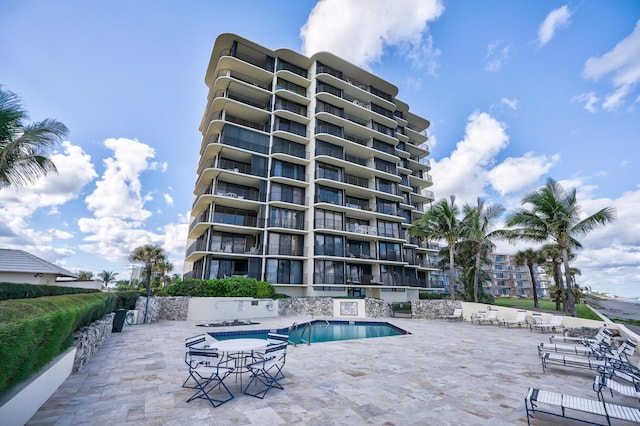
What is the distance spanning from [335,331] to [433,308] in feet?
29.5

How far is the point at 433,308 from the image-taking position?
19.9 m

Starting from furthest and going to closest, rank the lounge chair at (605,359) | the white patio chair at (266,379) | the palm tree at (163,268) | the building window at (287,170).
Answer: the palm tree at (163,268), the building window at (287,170), the lounge chair at (605,359), the white patio chair at (266,379)

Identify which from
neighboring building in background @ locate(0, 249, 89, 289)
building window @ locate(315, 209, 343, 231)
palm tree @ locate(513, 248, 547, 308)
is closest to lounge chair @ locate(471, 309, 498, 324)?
building window @ locate(315, 209, 343, 231)

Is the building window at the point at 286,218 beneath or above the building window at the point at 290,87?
beneath

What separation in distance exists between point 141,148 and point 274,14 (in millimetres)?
13616

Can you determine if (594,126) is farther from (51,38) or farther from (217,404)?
(51,38)

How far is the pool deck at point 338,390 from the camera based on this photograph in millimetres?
3898

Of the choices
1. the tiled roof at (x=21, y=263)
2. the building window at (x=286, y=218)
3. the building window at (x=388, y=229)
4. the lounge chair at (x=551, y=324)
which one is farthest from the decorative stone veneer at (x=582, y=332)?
the tiled roof at (x=21, y=263)

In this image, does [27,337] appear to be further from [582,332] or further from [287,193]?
[287,193]

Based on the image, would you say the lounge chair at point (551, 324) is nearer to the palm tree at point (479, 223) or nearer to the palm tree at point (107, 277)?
the palm tree at point (479, 223)

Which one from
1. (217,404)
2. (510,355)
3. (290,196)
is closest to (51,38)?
(217,404)

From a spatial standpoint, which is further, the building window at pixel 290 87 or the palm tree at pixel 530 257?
the palm tree at pixel 530 257

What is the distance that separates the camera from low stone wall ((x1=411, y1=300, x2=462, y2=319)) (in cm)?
1953

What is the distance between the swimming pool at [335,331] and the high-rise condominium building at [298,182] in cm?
574
